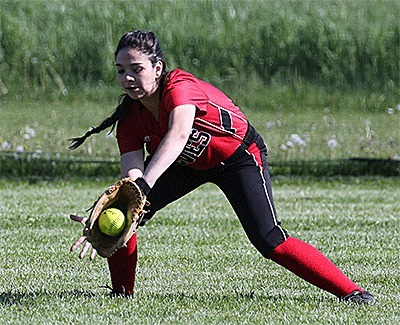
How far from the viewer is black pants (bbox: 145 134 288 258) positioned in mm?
4719

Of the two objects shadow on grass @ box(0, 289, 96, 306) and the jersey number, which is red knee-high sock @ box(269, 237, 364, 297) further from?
shadow on grass @ box(0, 289, 96, 306)

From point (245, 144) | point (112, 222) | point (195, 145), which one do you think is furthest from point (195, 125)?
point (112, 222)

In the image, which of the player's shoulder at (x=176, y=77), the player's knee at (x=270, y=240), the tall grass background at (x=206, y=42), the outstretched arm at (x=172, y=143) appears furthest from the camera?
the tall grass background at (x=206, y=42)

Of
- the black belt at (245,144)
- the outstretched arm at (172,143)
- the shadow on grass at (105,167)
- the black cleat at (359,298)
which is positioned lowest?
the shadow on grass at (105,167)

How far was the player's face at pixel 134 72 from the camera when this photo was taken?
4457mm

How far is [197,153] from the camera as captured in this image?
4.65m

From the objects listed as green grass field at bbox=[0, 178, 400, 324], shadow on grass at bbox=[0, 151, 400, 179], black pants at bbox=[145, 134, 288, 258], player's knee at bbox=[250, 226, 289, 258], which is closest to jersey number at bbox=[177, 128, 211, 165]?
black pants at bbox=[145, 134, 288, 258]

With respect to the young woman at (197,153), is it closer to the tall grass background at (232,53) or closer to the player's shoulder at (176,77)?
the player's shoulder at (176,77)

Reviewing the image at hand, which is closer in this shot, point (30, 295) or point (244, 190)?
point (244, 190)

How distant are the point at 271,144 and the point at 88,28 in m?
4.98

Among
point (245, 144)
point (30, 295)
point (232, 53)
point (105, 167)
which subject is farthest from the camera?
point (232, 53)

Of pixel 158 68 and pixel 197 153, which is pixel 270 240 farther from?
pixel 158 68

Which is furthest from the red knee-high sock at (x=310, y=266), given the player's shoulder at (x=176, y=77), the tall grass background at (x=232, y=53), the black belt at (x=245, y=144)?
the tall grass background at (x=232, y=53)

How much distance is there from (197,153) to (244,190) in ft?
0.96
